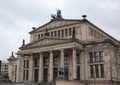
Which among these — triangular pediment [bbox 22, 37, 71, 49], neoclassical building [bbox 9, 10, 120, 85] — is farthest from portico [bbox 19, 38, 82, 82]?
triangular pediment [bbox 22, 37, 71, 49]

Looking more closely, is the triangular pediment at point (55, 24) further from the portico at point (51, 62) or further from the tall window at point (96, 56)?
the tall window at point (96, 56)

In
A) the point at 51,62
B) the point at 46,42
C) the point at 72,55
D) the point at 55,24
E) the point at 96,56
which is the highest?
the point at 55,24

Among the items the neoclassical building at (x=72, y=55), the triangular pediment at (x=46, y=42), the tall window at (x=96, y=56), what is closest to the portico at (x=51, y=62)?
the neoclassical building at (x=72, y=55)

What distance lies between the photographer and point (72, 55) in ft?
180

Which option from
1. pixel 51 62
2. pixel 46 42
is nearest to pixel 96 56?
pixel 51 62

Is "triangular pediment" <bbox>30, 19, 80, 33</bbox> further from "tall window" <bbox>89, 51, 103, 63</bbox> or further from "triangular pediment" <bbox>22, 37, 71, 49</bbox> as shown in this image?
"tall window" <bbox>89, 51, 103, 63</bbox>

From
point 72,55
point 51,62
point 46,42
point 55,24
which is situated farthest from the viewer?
point 55,24

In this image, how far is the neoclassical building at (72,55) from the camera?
52.1 metres

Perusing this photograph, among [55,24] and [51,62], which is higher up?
[55,24]

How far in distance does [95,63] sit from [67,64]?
6867mm

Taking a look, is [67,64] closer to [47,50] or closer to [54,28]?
[47,50]

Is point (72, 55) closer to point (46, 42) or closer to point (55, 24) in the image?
point (46, 42)

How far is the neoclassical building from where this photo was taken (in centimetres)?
5209

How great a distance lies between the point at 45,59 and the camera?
198 feet
